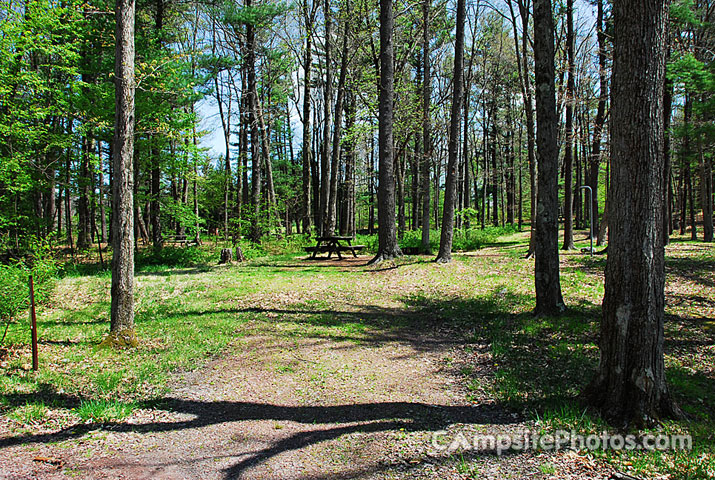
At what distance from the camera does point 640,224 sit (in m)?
3.31

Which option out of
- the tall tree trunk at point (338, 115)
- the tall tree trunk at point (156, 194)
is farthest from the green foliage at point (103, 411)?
the tall tree trunk at point (338, 115)

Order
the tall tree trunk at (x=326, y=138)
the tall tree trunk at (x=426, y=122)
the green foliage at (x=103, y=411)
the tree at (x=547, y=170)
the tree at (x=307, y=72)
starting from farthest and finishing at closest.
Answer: the tree at (x=307, y=72), the tall tree trunk at (x=326, y=138), the tall tree trunk at (x=426, y=122), the tree at (x=547, y=170), the green foliage at (x=103, y=411)

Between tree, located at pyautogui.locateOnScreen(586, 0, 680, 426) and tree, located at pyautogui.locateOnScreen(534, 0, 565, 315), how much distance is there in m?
3.02

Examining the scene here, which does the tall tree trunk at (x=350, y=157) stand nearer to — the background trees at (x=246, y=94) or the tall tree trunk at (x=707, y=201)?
the background trees at (x=246, y=94)

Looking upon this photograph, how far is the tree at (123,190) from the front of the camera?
587 cm

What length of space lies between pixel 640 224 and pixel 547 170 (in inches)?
131

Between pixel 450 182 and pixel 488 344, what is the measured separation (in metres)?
7.39

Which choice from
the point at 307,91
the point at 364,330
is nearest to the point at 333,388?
the point at 364,330

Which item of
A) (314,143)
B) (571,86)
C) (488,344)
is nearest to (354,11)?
(571,86)

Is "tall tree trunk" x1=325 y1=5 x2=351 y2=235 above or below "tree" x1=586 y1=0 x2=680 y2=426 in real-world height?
above

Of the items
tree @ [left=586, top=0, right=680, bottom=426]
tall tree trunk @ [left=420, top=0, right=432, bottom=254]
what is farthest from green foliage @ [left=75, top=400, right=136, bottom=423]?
tall tree trunk @ [left=420, top=0, right=432, bottom=254]

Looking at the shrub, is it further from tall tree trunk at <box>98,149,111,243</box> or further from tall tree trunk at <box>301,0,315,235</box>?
tall tree trunk at <box>301,0,315,235</box>

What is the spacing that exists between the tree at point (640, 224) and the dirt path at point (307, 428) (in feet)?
3.01

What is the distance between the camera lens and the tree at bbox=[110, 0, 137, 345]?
587cm
